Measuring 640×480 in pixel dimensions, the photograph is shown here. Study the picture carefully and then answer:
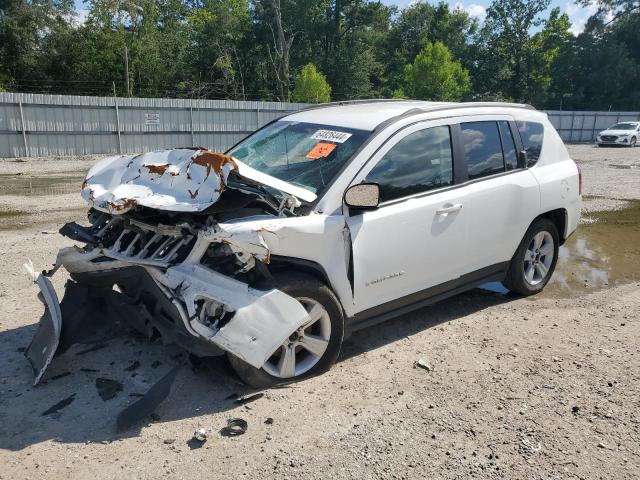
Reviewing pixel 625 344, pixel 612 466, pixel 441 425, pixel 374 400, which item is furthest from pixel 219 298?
pixel 625 344

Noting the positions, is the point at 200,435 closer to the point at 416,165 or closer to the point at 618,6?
the point at 416,165

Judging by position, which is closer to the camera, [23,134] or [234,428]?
[234,428]

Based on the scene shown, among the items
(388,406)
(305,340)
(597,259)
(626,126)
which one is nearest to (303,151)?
(305,340)

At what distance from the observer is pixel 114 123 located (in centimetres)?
2136

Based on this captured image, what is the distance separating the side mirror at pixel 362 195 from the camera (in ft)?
12.3

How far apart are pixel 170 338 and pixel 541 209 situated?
3601 millimetres

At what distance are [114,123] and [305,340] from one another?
19.9 metres

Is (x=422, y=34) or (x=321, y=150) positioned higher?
(x=422, y=34)

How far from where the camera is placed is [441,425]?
11.1ft

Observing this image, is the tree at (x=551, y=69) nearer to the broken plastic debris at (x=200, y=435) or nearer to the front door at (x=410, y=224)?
the front door at (x=410, y=224)

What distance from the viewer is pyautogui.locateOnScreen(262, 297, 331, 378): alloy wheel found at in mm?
3647

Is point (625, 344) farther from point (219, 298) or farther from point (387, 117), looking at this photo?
point (219, 298)

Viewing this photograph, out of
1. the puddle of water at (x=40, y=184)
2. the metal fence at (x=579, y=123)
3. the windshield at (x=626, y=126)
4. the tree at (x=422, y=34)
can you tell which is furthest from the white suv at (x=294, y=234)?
the tree at (x=422, y=34)

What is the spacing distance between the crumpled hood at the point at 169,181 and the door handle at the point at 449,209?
1120 millimetres
